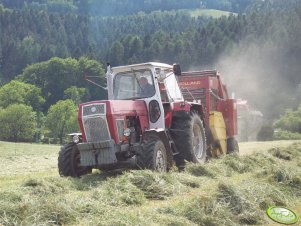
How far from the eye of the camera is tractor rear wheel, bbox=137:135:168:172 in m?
9.65

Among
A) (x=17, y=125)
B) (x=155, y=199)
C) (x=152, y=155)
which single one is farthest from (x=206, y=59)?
(x=155, y=199)

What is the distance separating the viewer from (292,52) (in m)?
75.4

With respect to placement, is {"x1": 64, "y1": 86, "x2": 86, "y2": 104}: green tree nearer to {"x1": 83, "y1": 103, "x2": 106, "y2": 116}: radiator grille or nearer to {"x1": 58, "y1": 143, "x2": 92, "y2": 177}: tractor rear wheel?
{"x1": 58, "y1": 143, "x2": 92, "y2": 177}: tractor rear wheel

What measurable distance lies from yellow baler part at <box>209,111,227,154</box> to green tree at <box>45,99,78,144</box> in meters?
56.1

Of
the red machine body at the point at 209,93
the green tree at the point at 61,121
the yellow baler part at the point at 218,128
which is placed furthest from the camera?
the green tree at the point at 61,121

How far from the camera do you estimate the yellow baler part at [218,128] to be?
13.7 m

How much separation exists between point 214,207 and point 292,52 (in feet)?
239

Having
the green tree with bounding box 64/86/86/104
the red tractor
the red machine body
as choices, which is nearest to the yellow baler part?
the red tractor

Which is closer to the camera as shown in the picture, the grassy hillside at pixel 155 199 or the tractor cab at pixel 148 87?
the grassy hillside at pixel 155 199

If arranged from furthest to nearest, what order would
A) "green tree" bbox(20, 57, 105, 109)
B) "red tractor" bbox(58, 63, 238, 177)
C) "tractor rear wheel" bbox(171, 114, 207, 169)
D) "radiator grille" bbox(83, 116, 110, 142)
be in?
"green tree" bbox(20, 57, 105, 109) → "tractor rear wheel" bbox(171, 114, 207, 169) → "radiator grille" bbox(83, 116, 110, 142) → "red tractor" bbox(58, 63, 238, 177)

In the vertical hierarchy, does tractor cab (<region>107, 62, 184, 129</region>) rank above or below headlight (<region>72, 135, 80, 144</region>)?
above

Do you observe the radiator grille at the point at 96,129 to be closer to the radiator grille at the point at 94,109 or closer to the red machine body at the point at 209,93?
the radiator grille at the point at 94,109

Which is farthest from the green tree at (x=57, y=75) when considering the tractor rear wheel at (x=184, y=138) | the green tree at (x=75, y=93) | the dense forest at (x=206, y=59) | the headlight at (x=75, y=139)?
the headlight at (x=75, y=139)

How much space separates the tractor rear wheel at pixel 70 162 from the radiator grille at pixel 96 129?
611mm
